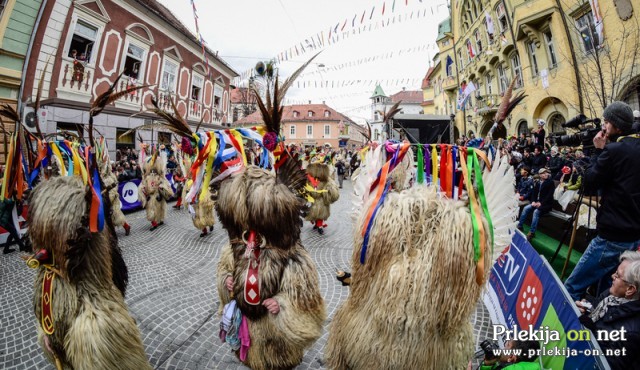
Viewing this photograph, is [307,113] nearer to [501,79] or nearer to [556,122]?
[501,79]

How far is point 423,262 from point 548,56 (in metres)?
14.9

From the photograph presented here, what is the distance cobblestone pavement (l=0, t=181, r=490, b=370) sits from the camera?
106 inches

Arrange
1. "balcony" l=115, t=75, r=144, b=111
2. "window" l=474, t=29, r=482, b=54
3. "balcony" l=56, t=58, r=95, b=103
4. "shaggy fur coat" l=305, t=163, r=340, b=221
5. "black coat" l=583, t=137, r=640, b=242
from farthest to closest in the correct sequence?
"window" l=474, t=29, r=482, b=54 < "balcony" l=115, t=75, r=144, b=111 < "balcony" l=56, t=58, r=95, b=103 < "shaggy fur coat" l=305, t=163, r=340, b=221 < "black coat" l=583, t=137, r=640, b=242

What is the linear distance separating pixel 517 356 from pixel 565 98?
41.6 feet

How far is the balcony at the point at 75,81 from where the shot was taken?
891cm

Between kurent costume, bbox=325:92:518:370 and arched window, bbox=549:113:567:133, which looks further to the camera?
arched window, bbox=549:113:567:133

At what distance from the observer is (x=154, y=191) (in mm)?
6742

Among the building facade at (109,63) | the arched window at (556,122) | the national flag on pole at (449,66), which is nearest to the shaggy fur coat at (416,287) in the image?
the building facade at (109,63)

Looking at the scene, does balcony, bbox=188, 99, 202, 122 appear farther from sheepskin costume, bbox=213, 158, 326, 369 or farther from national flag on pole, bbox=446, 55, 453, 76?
national flag on pole, bbox=446, 55, 453, 76

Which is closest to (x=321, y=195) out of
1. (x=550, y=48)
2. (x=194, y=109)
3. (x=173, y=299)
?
(x=173, y=299)

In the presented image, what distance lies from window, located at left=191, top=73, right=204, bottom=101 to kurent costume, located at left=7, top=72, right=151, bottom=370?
14.7 m

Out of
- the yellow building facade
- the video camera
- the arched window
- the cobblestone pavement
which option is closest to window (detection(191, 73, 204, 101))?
the cobblestone pavement

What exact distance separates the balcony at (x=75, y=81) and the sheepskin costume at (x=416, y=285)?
12.0 meters

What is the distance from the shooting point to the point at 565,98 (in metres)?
10.4
